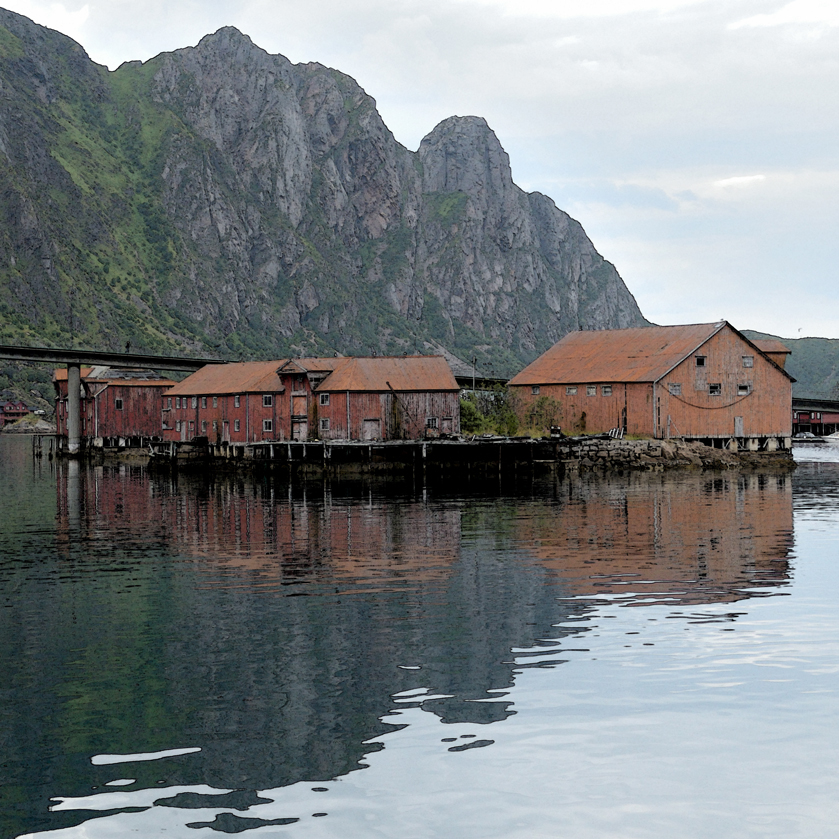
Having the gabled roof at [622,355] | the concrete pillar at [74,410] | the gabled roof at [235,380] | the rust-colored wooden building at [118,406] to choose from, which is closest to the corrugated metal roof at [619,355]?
the gabled roof at [622,355]

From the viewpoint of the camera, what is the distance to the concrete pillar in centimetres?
12700

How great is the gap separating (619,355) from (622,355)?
1.24ft

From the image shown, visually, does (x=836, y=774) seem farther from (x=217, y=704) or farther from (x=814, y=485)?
(x=814, y=485)

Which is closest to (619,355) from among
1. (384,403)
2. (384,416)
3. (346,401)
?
(384,403)

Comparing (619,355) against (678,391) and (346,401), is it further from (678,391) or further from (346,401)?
(346,401)

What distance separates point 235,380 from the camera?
10331 cm

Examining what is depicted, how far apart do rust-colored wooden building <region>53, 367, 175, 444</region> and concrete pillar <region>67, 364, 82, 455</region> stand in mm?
2541

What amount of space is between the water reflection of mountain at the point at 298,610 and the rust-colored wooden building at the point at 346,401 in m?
37.1

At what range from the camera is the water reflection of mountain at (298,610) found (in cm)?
1644

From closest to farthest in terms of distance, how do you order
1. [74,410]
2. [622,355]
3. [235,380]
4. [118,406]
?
[622,355]
[235,380]
[74,410]
[118,406]

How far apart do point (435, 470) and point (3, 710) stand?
68878 millimetres


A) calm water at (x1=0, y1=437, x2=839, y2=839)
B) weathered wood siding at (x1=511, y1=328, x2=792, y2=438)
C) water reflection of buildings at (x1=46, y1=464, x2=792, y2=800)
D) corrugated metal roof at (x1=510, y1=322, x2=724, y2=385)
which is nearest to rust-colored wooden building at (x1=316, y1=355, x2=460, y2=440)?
corrugated metal roof at (x1=510, y1=322, x2=724, y2=385)

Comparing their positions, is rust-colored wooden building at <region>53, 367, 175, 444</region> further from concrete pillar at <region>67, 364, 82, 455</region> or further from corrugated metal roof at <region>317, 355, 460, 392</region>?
corrugated metal roof at <region>317, 355, 460, 392</region>

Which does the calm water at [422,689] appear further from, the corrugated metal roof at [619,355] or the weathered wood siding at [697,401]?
the corrugated metal roof at [619,355]
